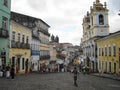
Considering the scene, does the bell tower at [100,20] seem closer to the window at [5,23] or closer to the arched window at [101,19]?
the arched window at [101,19]

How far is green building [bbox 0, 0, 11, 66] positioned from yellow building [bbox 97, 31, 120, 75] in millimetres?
17325

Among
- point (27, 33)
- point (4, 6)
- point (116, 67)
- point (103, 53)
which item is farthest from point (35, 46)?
point (4, 6)

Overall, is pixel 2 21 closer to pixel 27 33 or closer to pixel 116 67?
pixel 27 33

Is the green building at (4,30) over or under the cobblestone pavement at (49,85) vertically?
over

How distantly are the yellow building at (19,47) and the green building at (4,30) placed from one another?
2.57m

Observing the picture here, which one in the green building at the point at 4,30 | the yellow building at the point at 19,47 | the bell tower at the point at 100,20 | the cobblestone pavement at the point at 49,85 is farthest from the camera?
the bell tower at the point at 100,20

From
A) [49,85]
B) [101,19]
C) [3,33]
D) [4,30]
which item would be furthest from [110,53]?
[49,85]

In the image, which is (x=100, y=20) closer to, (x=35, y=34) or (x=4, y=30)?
(x=35, y=34)

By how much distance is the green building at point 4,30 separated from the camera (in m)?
27.0

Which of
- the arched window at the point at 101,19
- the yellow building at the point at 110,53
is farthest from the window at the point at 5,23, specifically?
the arched window at the point at 101,19

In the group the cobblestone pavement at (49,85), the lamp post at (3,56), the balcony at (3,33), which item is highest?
the balcony at (3,33)

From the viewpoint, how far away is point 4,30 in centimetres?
2733

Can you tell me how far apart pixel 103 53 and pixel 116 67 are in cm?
915

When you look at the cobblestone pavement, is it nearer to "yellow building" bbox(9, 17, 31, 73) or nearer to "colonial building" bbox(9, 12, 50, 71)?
"yellow building" bbox(9, 17, 31, 73)
